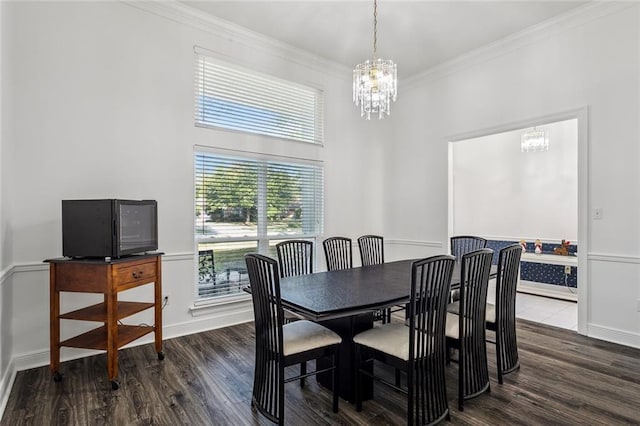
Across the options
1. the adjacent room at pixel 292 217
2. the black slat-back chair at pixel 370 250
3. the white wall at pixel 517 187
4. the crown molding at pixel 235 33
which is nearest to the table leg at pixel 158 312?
the adjacent room at pixel 292 217

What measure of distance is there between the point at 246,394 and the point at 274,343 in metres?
0.67

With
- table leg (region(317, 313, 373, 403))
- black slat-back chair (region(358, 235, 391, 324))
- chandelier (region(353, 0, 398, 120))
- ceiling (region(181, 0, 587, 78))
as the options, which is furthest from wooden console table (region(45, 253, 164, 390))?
ceiling (region(181, 0, 587, 78))

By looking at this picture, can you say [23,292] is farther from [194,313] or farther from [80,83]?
[80,83]

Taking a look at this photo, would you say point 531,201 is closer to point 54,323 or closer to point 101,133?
point 101,133

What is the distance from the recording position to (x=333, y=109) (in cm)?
472

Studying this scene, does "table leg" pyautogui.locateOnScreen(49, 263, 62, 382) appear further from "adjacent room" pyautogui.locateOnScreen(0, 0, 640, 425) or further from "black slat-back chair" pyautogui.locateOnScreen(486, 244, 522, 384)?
"black slat-back chair" pyautogui.locateOnScreen(486, 244, 522, 384)

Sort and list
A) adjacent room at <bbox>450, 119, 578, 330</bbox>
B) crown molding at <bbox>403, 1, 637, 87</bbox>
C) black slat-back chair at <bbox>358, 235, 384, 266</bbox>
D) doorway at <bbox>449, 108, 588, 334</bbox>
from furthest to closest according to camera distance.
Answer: adjacent room at <bbox>450, 119, 578, 330</bbox> → doorway at <bbox>449, 108, 588, 334</bbox> → black slat-back chair at <bbox>358, 235, 384, 266</bbox> → crown molding at <bbox>403, 1, 637, 87</bbox>

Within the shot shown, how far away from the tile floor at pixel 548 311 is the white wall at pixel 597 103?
512 mm

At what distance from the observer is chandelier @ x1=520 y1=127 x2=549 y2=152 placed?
5.26 m

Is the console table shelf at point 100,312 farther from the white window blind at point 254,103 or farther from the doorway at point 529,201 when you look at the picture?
the doorway at point 529,201

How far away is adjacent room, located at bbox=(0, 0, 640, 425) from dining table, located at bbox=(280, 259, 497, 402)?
20mm

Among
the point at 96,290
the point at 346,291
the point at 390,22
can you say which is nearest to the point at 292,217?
the point at 346,291

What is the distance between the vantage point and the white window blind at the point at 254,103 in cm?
363

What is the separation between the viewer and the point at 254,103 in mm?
3986
